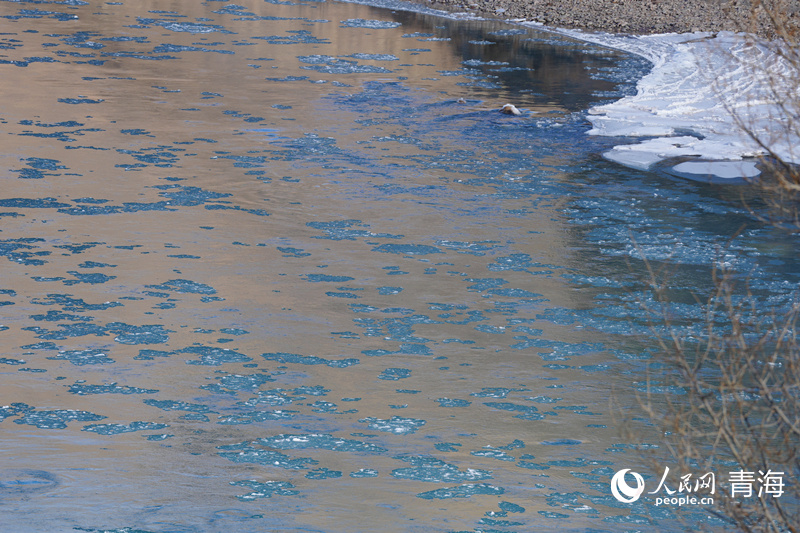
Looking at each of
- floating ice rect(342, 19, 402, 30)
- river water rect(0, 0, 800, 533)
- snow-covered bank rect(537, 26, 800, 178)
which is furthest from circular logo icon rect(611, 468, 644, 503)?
floating ice rect(342, 19, 402, 30)

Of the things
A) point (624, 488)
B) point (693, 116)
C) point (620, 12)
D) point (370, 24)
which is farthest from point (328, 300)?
point (620, 12)

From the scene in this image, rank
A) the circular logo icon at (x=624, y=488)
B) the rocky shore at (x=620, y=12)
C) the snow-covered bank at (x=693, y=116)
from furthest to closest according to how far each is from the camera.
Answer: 1. the rocky shore at (x=620, y=12)
2. the snow-covered bank at (x=693, y=116)
3. the circular logo icon at (x=624, y=488)

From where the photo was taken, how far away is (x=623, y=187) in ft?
34.5

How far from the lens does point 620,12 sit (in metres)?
23.1

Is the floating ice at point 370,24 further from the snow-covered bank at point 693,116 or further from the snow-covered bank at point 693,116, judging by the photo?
the snow-covered bank at point 693,116

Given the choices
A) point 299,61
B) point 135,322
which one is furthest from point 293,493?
point 299,61

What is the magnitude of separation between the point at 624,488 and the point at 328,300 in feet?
9.80

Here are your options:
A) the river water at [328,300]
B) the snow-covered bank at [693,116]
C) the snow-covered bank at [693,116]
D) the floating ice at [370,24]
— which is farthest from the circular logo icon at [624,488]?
the floating ice at [370,24]

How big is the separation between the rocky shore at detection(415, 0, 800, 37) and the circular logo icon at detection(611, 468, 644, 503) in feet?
55.2

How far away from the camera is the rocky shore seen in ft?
69.9

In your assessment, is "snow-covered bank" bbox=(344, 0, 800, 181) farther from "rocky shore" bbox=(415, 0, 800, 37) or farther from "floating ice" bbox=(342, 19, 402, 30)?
"floating ice" bbox=(342, 19, 402, 30)

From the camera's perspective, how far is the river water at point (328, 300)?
5102mm

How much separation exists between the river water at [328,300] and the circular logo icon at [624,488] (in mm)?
67

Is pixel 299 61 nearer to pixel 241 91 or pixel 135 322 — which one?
pixel 241 91
